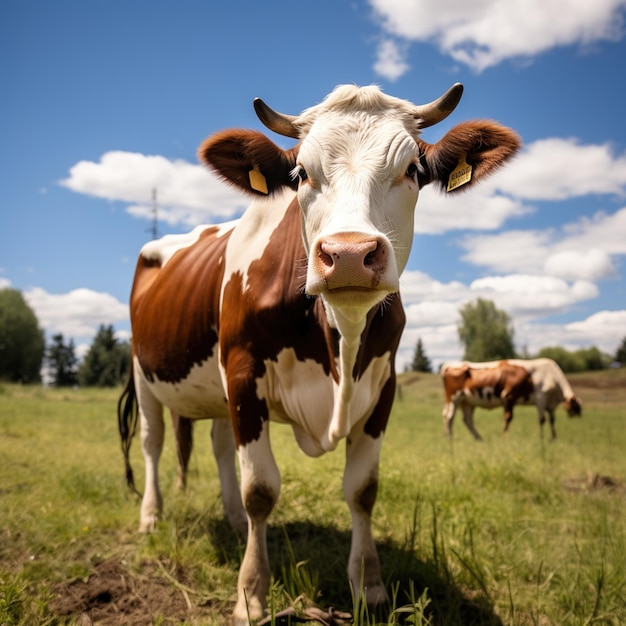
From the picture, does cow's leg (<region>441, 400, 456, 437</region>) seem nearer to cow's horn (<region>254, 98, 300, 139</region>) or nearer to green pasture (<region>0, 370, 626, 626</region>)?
green pasture (<region>0, 370, 626, 626</region>)

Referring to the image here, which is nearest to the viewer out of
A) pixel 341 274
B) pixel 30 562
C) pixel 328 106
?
pixel 341 274

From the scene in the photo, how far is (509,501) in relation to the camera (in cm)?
570

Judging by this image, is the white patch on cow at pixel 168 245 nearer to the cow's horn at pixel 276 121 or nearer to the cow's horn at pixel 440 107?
the cow's horn at pixel 276 121

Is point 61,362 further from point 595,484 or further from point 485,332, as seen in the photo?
point 595,484

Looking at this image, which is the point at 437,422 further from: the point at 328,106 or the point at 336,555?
the point at 328,106

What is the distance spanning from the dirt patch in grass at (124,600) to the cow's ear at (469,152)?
2.81 metres

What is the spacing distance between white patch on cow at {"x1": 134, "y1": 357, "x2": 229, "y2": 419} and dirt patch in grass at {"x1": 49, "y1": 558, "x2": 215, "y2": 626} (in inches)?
48.6

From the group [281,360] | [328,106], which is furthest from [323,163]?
[281,360]

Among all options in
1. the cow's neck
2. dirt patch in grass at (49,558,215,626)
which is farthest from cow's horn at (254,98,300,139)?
dirt patch in grass at (49,558,215,626)

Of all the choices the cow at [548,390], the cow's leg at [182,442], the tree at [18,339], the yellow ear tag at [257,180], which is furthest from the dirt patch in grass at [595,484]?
the tree at [18,339]

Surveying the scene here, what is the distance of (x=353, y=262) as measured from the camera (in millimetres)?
2209

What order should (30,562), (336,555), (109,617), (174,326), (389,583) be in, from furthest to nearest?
(174,326), (336,555), (30,562), (389,583), (109,617)

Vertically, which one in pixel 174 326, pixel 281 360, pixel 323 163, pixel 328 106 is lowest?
pixel 281 360

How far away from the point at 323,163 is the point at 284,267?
2.67 feet
